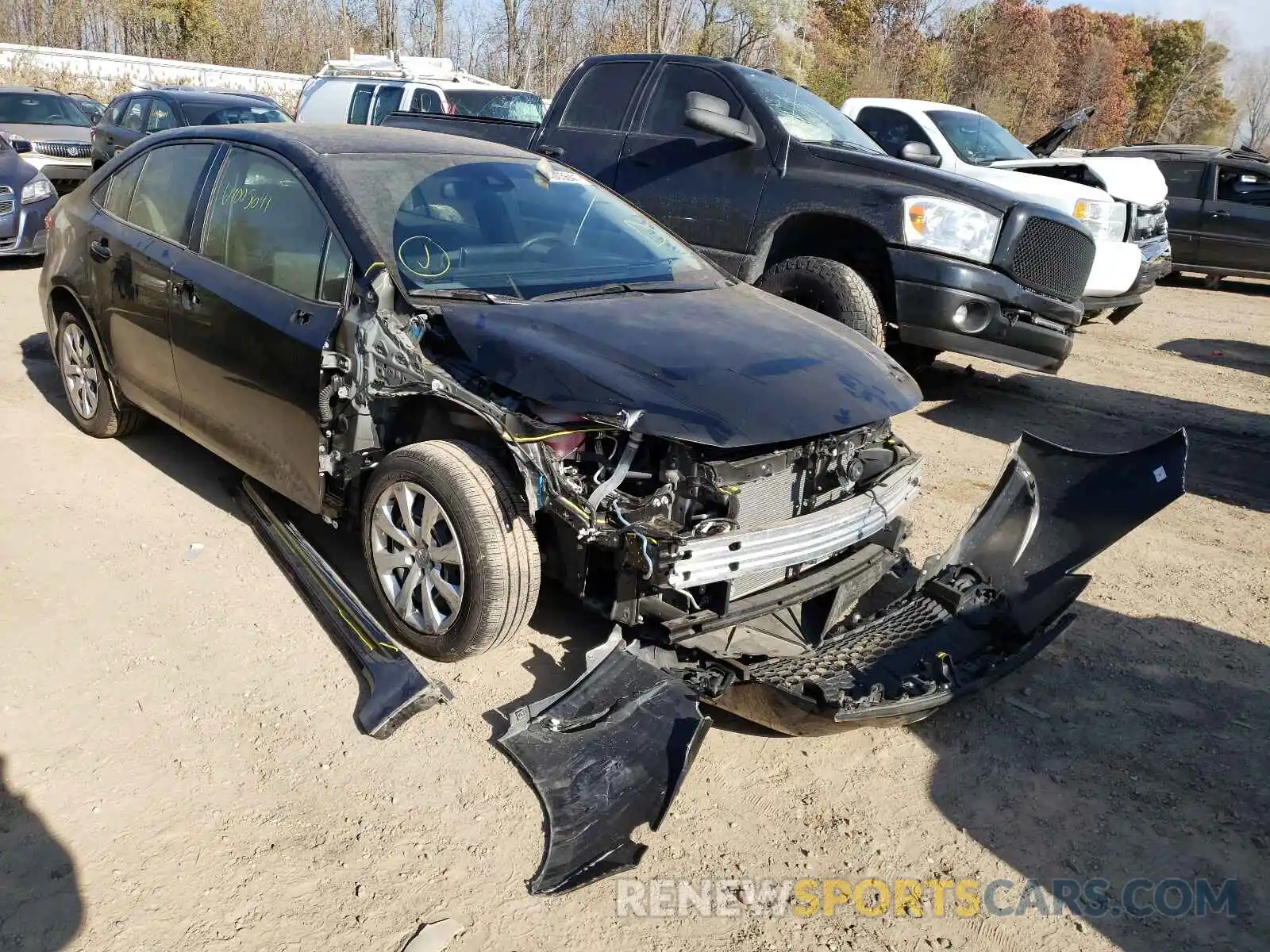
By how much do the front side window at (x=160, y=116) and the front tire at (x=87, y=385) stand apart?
8.22 metres

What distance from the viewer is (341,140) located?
4.09m

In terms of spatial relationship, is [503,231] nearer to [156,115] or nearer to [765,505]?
[765,505]

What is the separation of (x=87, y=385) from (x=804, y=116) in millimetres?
4831

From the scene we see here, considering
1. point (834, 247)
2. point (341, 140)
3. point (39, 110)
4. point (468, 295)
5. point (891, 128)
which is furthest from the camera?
point (39, 110)

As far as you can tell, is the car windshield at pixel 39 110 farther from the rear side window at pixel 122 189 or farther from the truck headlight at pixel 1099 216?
the truck headlight at pixel 1099 216

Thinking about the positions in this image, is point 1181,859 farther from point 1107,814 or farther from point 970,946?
point 970,946

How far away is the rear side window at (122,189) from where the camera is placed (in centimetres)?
486

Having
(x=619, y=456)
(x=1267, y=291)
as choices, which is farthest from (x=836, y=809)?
(x=1267, y=291)

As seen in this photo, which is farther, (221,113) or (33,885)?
(221,113)

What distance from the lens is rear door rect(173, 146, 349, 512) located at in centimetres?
366

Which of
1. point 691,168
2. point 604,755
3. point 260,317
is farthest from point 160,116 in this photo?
point 604,755

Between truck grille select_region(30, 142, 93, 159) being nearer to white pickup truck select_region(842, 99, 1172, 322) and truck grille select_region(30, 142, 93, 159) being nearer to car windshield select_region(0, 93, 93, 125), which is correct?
car windshield select_region(0, 93, 93, 125)

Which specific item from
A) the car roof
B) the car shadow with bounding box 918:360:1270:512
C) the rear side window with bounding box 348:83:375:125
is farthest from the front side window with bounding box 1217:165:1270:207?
the car roof

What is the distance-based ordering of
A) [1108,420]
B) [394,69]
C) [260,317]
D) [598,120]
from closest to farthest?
[260,317], [1108,420], [598,120], [394,69]
